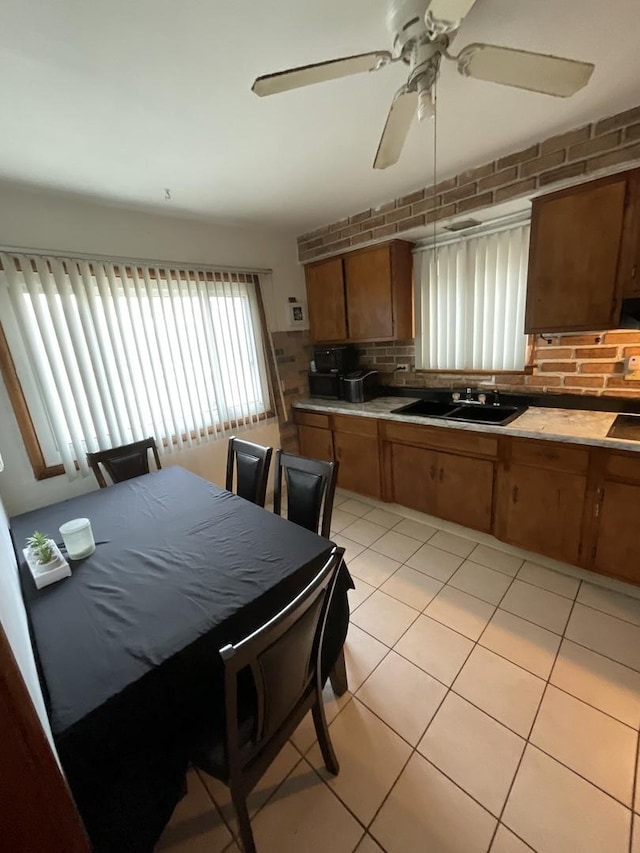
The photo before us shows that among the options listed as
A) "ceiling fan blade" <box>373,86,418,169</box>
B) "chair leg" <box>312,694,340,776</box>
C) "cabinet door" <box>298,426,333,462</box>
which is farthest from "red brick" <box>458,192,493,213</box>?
"chair leg" <box>312,694,340,776</box>

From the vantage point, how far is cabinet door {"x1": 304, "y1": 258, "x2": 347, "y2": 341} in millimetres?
3045

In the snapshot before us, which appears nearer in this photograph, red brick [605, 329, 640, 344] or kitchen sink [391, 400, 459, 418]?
red brick [605, 329, 640, 344]

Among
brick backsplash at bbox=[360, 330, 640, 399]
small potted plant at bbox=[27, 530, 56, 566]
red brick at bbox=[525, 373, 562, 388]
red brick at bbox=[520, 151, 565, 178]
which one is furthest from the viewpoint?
red brick at bbox=[525, 373, 562, 388]

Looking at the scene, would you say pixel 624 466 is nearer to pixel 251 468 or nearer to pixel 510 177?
pixel 510 177

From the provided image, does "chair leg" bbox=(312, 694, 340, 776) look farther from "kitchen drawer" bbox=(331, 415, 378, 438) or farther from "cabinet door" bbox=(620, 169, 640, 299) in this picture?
"cabinet door" bbox=(620, 169, 640, 299)

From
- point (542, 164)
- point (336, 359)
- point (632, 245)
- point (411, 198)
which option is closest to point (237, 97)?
point (411, 198)

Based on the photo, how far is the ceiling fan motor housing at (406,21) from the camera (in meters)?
0.93

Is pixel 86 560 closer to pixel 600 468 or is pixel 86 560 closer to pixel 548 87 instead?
pixel 548 87

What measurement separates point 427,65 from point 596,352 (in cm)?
187

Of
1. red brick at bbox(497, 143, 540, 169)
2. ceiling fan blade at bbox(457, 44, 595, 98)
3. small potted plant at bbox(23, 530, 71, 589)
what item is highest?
red brick at bbox(497, 143, 540, 169)

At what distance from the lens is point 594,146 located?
5.55 feet

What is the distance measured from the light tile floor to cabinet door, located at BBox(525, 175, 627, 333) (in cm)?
150

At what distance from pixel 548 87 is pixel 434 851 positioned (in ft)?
7.59

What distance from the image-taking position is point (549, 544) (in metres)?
2.06
